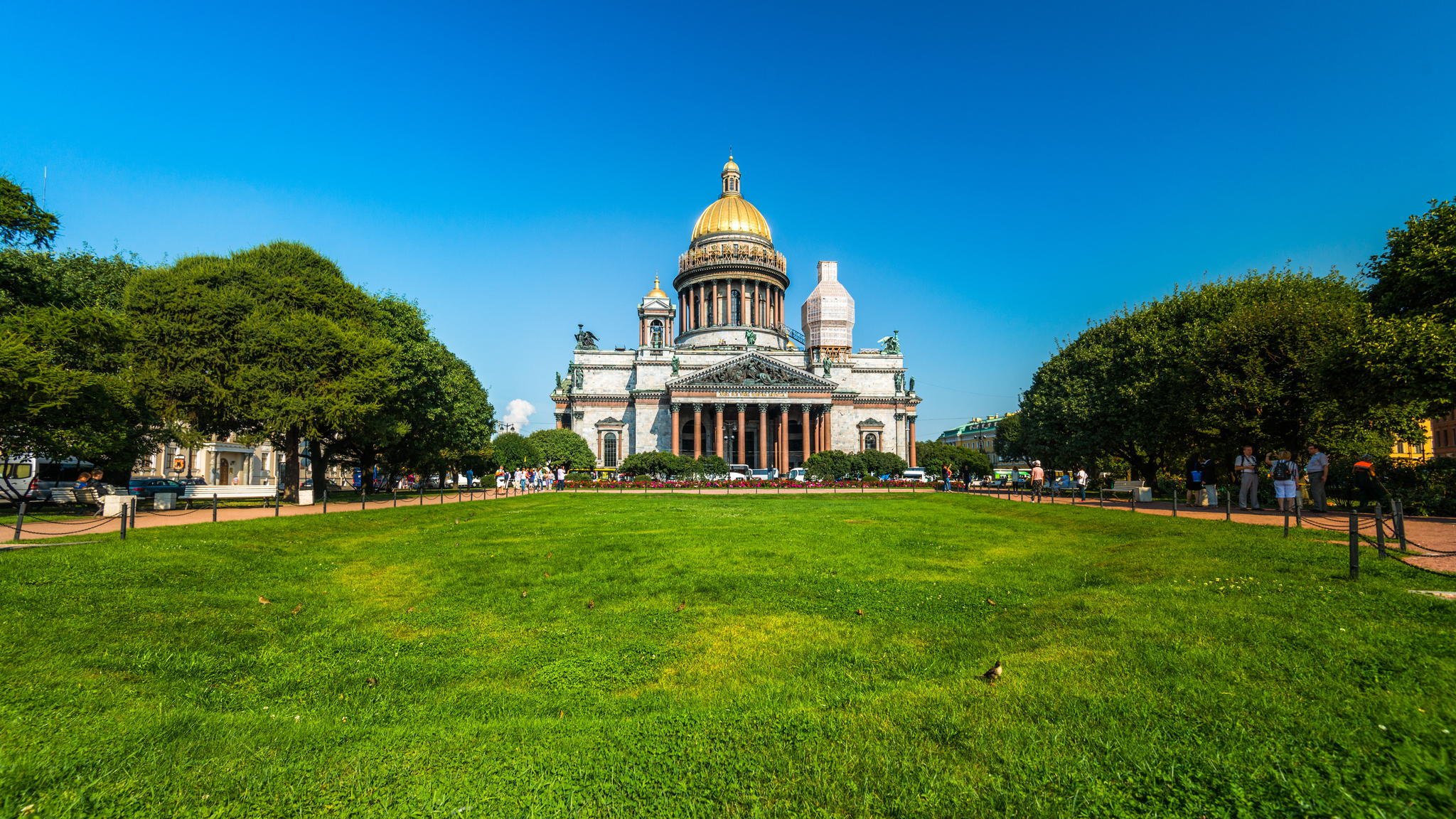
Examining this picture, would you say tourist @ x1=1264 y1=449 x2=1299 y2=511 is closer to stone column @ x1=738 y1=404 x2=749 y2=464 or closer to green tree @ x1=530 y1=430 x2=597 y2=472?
stone column @ x1=738 y1=404 x2=749 y2=464

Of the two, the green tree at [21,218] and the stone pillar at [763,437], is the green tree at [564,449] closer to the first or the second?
the stone pillar at [763,437]

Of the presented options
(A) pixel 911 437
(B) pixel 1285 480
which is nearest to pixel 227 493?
(B) pixel 1285 480

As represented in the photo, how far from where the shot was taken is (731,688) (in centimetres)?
654

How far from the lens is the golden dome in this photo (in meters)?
86.9

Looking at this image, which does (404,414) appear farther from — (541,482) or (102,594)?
(102,594)

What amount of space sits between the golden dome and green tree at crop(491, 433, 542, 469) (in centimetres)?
3744

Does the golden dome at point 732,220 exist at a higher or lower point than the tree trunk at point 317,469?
higher

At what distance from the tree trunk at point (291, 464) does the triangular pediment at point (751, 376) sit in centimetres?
3879

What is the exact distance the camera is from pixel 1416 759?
4.39 m

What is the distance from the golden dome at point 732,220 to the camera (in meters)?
86.9

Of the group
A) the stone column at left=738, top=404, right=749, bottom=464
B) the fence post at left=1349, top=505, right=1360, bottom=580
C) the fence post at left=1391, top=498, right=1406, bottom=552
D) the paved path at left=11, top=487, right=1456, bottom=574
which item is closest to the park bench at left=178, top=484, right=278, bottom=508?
the paved path at left=11, top=487, right=1456, bottom=574

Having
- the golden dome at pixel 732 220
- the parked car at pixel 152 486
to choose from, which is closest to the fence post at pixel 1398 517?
the parked car at pixel 152 486

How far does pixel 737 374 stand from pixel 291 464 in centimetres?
4285

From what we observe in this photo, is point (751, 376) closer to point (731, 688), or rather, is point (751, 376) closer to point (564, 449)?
point (564, 449)
